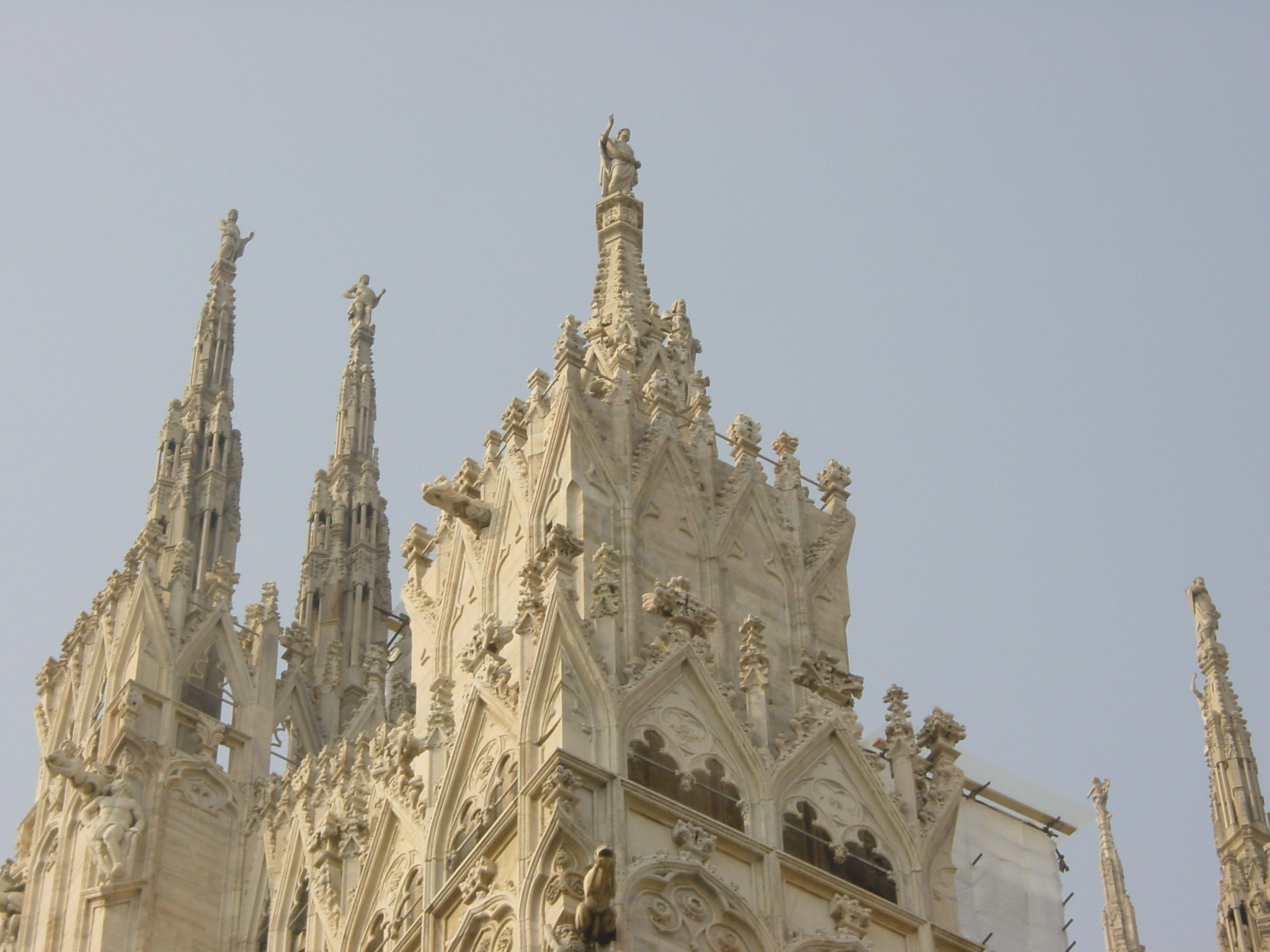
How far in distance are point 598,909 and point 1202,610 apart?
29.0 metres

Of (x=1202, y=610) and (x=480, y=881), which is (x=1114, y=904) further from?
(x=480, y=881)

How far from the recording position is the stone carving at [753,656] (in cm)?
3541

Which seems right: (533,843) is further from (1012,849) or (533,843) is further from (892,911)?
(1012,849)

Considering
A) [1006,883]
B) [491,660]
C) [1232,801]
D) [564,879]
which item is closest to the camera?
[564,879]

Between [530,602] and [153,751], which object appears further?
[153,751]

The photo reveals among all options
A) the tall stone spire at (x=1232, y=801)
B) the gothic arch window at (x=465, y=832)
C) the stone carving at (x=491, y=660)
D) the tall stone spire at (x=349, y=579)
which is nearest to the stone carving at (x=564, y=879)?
the gothic arch window at (x=465, y=832)

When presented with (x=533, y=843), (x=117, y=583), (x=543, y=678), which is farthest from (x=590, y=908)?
(x=117, y=583)

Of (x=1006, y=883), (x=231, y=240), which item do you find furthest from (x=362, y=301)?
(x=1006, y=883)

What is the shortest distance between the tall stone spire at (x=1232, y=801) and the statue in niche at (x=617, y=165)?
16.3 m

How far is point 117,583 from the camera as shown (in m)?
48.1

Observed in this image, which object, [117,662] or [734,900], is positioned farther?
[117,662]

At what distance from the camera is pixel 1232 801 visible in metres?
52.8

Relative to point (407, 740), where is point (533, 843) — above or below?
below

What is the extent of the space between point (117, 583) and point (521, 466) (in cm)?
1224
